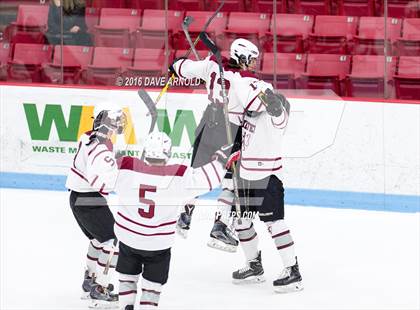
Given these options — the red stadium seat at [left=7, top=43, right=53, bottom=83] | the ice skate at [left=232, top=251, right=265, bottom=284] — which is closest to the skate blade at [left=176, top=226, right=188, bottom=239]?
the ice skate at [left=232, top=251, right=265, bottom=284]

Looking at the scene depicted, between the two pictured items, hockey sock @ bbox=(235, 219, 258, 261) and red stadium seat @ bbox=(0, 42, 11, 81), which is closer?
hockey sock @ bbox=(235, 219, 258, 261)

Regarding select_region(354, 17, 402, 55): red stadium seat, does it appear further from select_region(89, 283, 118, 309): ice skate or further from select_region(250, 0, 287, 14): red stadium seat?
select_region(89, 283, 118, 309): ice skate

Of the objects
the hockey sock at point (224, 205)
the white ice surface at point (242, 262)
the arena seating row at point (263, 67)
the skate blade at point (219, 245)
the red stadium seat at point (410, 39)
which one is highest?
the red stadium seat at point (410, 39)

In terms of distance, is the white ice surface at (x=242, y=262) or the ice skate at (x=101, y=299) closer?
the ice skate at (x=101, y=299)

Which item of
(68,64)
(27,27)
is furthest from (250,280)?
(27,27)

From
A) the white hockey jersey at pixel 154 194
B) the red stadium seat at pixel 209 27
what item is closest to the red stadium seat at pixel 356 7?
the red stadium seat at pixel 209 27

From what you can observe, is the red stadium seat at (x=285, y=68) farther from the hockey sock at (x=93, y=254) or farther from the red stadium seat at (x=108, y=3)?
the hockey sock at (x=93, y=254)

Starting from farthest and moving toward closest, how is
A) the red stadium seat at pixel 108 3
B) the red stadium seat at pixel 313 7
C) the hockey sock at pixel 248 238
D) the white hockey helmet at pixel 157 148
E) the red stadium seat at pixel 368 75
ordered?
the red stadium seat at pixel 108 3 → the red stadium seat at pixel 313 7 → the red stadium seat at pixel 368 75 → the hockey sock at pixel 248 238 → the white hockey helmet at pixel 157 148

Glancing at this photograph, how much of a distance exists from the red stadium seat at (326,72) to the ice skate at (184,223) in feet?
7.30

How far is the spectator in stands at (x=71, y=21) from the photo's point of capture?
919 centimetres

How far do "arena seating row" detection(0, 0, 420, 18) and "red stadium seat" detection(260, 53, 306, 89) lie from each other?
322 mm

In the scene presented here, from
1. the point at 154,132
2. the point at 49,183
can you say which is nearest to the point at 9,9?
the point at 49,183

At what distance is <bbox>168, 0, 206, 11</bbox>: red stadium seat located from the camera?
910 cm

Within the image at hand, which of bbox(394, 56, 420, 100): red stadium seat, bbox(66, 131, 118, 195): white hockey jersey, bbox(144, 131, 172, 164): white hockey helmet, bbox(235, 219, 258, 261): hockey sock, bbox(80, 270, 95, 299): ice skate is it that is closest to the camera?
bbox(144, 131, 172, 164): white hockey helmet
